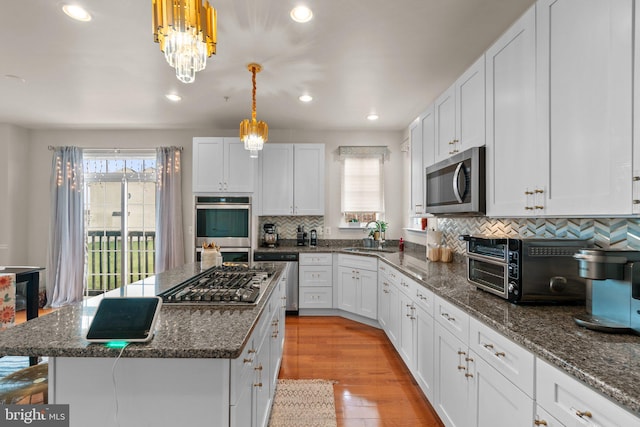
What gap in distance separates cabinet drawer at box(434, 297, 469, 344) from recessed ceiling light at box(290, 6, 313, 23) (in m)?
2.03

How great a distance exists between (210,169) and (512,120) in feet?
11.8

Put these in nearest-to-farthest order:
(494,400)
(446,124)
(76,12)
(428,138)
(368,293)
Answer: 1. (494,400)
2. (76,12)
3. (446,124)
4. (428,138)
5. (368,293)

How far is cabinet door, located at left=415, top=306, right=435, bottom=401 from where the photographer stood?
208 centimetres

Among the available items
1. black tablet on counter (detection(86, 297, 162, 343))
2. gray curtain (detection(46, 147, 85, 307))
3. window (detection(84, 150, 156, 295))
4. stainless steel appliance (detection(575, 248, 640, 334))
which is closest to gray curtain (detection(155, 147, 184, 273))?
window (detection(84, 150, 156, 295))

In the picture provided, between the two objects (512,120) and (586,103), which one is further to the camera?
(512,120)

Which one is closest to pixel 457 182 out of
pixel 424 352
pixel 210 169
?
pixel 424 352

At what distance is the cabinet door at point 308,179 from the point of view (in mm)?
4508

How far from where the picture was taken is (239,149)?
4.29m

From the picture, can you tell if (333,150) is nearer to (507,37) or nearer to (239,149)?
(239,149)

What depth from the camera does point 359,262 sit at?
13.1 ft

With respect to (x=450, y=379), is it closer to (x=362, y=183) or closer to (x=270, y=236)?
(x=270, y=236)

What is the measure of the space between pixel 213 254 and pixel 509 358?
2.10 m

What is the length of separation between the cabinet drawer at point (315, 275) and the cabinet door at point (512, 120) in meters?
2.59

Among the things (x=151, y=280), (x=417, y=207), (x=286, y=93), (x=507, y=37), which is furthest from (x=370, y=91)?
(x=151, y=280)
